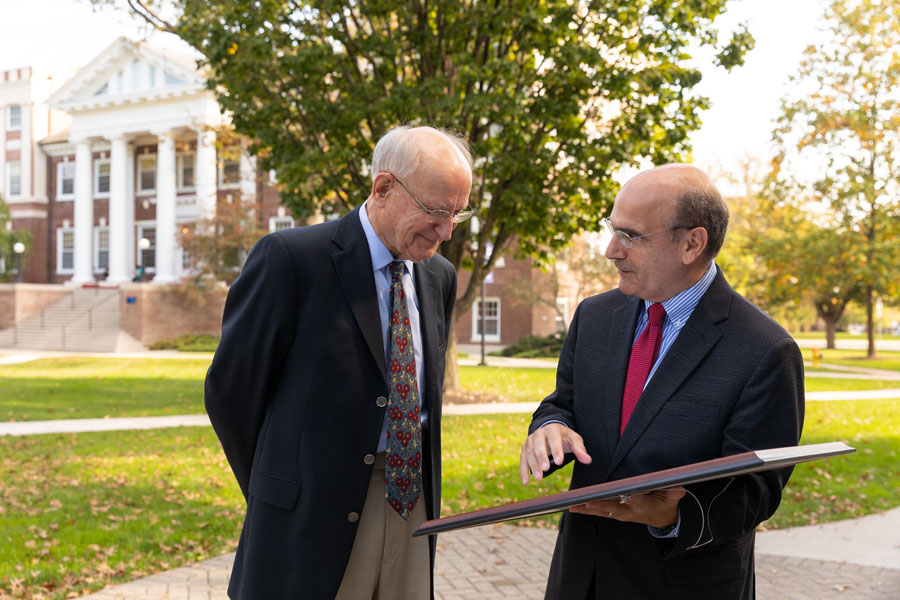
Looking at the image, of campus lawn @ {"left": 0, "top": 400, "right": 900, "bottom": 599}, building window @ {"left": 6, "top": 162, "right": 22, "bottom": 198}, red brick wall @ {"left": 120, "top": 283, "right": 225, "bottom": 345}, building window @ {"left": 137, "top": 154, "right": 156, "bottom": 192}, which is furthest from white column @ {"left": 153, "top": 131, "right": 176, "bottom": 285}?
campus lawn @ {"left": 0, "top": 400, "right": 900, "bottom": 599}

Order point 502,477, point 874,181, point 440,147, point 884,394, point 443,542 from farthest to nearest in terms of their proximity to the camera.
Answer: point 874,181
point 884,394
point 502,477
point 443,542
point 440,147

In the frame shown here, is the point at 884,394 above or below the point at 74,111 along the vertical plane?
below

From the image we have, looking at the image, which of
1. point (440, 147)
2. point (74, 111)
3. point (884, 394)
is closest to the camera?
point (440, 147)

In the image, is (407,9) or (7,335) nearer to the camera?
(407,9)

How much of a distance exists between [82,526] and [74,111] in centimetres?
3960

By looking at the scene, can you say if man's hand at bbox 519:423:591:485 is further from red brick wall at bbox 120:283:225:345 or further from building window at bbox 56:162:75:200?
building window at bbox 56:162:75:200

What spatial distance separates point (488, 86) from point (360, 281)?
1022 cm

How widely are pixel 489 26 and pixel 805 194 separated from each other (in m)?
22.5

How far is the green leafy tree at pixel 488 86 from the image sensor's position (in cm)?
1162

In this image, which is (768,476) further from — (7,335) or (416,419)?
(7,335)

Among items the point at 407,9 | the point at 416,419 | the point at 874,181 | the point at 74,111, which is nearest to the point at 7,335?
the point at 74,111

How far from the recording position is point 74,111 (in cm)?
4056

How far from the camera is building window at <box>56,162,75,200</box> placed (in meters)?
45.8

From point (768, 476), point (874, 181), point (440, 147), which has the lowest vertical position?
point (768, 476)
